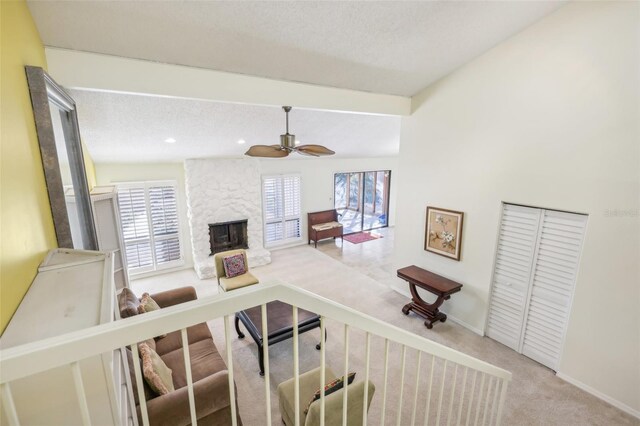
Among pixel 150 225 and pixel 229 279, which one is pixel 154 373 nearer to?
pixel 229 279

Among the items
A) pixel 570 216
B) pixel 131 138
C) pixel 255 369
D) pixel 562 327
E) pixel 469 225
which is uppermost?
pixel 131 138

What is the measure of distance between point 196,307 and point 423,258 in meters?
4.48

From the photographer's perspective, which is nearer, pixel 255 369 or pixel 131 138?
pixel 255 369

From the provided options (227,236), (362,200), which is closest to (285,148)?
(227,236)

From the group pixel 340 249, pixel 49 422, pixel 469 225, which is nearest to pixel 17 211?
pixel 49 422

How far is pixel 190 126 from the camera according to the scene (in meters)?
4.11

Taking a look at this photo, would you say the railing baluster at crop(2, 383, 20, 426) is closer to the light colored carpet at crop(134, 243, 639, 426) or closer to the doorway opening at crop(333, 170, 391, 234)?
the light colored carpet at crop(134, 243, 639, 426)

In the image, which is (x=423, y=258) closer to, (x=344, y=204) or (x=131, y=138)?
(x=131, y=138)

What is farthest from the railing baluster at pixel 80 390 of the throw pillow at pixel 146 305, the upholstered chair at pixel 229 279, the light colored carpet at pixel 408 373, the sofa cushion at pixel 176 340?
the upholstered chair at pixel 229 279

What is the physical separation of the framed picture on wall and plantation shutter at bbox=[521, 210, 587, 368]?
963 mm

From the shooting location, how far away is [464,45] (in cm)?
329

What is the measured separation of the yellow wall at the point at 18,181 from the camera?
1.10m

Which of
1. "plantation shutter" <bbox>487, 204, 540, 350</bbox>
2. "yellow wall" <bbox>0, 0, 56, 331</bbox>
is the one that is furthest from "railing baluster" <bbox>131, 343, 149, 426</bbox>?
"plantation shutter" <bbox>487, 204, 540, 350</bbox>

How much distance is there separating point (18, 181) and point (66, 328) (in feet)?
2.68
